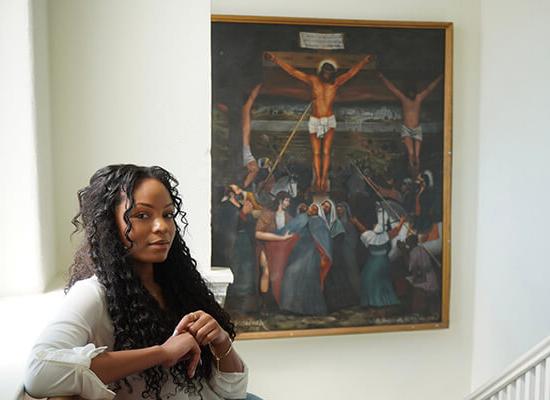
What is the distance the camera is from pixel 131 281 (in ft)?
6.00

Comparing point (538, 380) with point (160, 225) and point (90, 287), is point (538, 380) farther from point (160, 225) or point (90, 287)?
point (90, 287)

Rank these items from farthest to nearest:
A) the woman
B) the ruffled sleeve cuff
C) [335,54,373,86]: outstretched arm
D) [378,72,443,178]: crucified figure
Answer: [378,72,443,178]: crucified figure < [335,54,373,86]: outstretched arm < the woman < the ruffled sleeve cuff

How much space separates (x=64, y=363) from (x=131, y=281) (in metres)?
0.33

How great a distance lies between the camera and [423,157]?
4.89 meters

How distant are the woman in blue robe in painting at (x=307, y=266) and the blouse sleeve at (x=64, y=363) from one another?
3.13 meters

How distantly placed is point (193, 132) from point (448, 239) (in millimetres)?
2477

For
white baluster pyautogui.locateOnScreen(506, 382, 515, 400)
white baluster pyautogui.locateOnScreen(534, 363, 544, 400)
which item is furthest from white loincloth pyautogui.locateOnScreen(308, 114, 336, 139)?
white baluster pyautogui.locateOnScreen(534, 363, 544, 400)

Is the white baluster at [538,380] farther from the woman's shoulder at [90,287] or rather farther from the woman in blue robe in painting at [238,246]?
the woman's shoulder at [90,287]

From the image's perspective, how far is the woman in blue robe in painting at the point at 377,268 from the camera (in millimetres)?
4859

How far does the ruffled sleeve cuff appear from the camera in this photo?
1531mm

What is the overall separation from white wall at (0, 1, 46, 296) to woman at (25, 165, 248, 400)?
2.83 feet

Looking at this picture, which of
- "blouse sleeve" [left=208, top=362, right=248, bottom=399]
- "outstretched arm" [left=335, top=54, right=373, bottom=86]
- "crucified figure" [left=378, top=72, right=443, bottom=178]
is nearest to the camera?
"blouse sleeve" [left=208, top=362, right=248, bottom=399]

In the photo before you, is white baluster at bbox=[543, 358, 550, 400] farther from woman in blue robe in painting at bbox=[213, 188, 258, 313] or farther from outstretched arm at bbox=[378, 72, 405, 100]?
outstretched arm at bbox=[378, 72, 405, 100]

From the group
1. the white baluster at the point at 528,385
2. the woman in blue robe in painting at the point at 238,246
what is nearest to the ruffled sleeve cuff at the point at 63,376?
the white baluster at the point at 528,385
